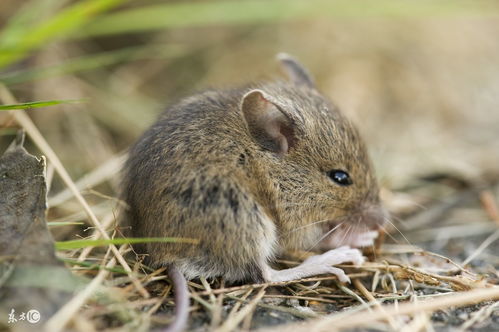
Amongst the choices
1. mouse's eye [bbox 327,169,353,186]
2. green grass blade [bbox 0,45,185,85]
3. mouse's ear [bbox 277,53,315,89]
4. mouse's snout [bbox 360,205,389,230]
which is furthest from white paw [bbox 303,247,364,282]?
green grass blade [bbox 0,45,185,85]

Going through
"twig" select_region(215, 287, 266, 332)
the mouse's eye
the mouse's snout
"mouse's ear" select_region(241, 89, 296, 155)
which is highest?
"mouse's ear" select_region(241, 89, 296, 155)

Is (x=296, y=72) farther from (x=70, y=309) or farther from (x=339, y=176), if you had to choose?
(x=70, y=309)

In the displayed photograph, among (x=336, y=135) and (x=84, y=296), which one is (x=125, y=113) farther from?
(x=84, y=296)

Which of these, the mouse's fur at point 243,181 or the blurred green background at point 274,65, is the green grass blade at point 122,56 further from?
the mouse's fur at point 243,181

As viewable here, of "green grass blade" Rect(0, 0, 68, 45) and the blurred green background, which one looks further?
the blurred green background

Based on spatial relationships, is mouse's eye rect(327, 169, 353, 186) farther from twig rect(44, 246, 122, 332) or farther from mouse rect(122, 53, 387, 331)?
A: twig rect(44, 246, 122, 332)

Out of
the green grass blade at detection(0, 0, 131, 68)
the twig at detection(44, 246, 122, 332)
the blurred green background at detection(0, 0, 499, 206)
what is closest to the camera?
the twig at detection(44, 246, 122, 332)
